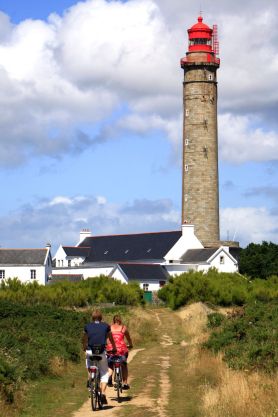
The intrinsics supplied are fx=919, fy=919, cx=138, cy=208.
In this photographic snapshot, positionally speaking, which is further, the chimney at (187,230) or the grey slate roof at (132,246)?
the grey slate roof at (132,246)

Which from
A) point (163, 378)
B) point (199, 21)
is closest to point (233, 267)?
point (199, 21)

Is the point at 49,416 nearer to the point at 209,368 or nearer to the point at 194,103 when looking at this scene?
the point at 209,368

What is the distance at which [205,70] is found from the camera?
8544 centimetres

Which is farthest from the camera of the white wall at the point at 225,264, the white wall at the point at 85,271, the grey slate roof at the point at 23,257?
the white wall at the point at 225,264

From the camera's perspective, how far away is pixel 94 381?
58.8 ft

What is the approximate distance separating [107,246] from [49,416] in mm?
73983

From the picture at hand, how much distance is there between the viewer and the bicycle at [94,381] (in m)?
17.9

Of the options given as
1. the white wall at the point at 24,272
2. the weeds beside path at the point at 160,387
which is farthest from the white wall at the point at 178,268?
the weeds beside path at the point at 160,387

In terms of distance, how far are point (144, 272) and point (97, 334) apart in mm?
60588

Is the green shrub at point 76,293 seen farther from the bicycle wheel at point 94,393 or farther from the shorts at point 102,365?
the bicycle wheel at point 94,393

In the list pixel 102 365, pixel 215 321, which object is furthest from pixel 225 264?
pixel 102 365

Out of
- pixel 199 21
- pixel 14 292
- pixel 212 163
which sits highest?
pixel 199 21

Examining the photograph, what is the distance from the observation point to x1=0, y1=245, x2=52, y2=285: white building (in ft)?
260

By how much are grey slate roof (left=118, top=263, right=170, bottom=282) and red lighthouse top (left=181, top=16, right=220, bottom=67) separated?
19546 millimetres
